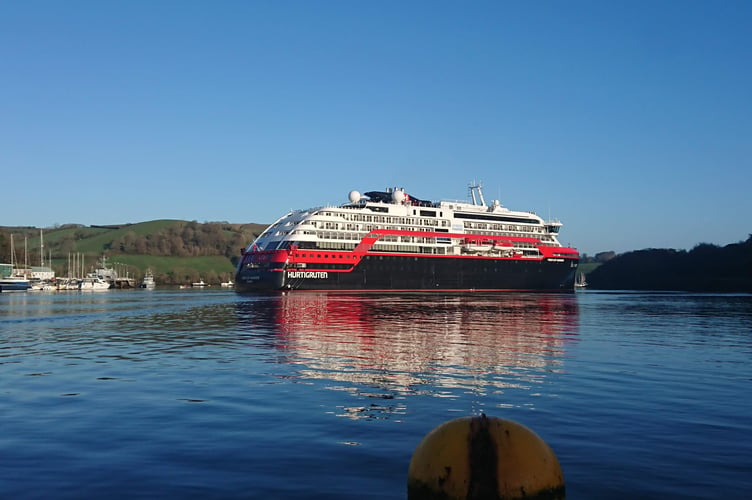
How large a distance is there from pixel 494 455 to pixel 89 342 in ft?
87.9

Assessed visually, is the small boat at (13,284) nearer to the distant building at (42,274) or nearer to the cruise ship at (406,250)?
the distant building at (42,274)

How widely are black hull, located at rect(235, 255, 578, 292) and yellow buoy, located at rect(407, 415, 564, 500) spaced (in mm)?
88572

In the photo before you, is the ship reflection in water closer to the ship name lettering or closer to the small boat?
the ship name lettering

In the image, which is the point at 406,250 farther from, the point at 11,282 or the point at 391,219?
the point at 11,282

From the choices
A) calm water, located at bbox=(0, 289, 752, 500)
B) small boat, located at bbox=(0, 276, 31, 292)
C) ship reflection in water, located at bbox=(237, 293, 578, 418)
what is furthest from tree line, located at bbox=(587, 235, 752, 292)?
small boat, located at bbox=(0, 276, 31, 292)

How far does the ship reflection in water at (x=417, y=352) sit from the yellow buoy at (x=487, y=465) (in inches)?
278

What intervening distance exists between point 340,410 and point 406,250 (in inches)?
3618

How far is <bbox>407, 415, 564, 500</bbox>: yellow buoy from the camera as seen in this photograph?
20.3 ft

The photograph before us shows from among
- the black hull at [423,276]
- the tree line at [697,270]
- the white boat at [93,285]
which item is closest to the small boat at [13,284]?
the white boat at [93,285]

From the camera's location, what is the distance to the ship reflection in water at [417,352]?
17016 mm

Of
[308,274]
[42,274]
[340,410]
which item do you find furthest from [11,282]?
[340,410]

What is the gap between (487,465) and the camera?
6.20 m

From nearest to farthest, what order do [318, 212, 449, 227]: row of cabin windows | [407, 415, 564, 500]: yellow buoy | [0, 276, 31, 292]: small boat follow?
[407, 415, 564, 500]: yellow buoy < [318, 212, 449, 227]: row of cabin windows < [0, 276, 31, 292]: small boat

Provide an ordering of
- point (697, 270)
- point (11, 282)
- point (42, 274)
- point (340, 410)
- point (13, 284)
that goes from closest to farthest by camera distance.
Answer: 1. point (340, 410)
2. point (13, 284)
3. point (11, 282)
4. point (42, 274)
5. point (697, 270)
